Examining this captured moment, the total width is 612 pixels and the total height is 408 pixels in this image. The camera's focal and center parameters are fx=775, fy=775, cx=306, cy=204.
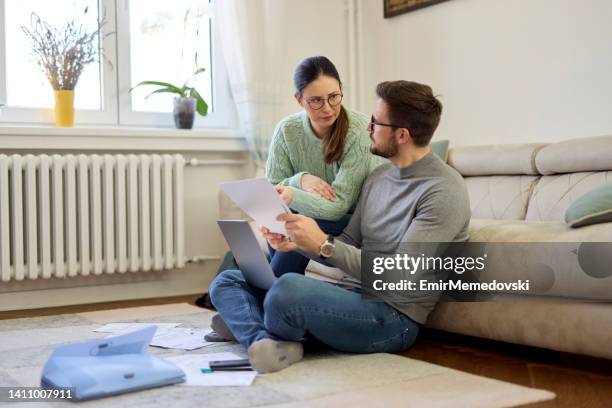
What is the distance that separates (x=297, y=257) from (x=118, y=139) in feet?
5.14

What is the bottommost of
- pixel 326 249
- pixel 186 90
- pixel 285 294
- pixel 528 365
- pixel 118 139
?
pixel 528 365

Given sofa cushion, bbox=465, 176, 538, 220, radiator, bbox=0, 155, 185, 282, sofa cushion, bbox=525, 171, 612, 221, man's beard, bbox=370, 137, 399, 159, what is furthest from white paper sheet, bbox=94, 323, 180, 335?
sofa cushion, bbox=525, 171, 612, 221

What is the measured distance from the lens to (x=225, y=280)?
238 cm

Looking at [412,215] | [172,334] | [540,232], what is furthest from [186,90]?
[540,232]

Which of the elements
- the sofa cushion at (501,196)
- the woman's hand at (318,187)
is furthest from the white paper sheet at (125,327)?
the sofa cushion at (501,196)

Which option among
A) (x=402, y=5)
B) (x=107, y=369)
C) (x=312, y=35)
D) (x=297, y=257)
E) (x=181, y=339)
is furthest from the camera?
(x=312, y=35)

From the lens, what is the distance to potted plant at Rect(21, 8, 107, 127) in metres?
3.62

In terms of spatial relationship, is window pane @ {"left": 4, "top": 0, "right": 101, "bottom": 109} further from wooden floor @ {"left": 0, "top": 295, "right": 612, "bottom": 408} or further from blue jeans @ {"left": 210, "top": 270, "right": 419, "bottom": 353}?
wooden floor @ {"left": 0, "top": 295, "right": 612, "bottom": 408}

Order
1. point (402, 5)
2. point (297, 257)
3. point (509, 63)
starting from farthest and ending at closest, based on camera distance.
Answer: point (402, 5) < point (509, 63) < point (297, 257)

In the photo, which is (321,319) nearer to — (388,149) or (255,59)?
(388,149)

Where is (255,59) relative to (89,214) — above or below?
above

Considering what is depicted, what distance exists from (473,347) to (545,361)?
10.9 inches

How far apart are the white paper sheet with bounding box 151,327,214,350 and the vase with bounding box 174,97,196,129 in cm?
138

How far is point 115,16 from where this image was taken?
12.6 feet
